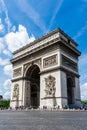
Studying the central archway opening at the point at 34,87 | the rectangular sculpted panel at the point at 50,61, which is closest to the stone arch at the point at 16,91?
the central archway opening at the point at 34,87

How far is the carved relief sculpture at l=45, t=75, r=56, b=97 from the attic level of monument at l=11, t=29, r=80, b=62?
18.8ft

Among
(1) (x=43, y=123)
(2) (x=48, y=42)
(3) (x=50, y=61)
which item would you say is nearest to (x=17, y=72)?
(3) (x=50, y=61)

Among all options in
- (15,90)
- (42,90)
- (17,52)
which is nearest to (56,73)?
(42,90)

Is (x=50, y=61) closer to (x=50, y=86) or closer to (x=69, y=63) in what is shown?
(x=69, y=63)

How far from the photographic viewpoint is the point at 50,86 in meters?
26.3

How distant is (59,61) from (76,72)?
20.4ft

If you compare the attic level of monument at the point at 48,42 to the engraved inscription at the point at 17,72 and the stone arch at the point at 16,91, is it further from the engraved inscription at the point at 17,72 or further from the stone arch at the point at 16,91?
the stone arch at the point at 16,91

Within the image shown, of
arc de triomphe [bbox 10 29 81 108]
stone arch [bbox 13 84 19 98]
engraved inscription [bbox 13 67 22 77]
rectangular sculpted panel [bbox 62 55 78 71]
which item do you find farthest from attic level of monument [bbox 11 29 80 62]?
stone arch [bbox 13 84 19 98]

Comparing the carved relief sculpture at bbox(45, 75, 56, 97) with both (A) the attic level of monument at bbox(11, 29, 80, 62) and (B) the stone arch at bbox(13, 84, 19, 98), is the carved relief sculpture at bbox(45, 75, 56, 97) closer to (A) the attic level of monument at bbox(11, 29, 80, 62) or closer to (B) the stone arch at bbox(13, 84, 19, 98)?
(A) the attic level of monument at bbox(11, 29, 80, 62)

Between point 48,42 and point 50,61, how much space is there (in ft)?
10.7

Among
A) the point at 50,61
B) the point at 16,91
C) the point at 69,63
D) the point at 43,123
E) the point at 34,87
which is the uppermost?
the point at 50,61

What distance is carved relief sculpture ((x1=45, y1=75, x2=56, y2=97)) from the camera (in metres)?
25.9

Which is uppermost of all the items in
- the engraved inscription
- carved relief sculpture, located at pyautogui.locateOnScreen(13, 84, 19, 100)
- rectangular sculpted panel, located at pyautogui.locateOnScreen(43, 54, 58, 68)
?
rectangular sculpted panel, located at pyautogui.locateOnScreen(43, 54, 58, 68)

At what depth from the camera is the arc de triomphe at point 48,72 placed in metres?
25.9
